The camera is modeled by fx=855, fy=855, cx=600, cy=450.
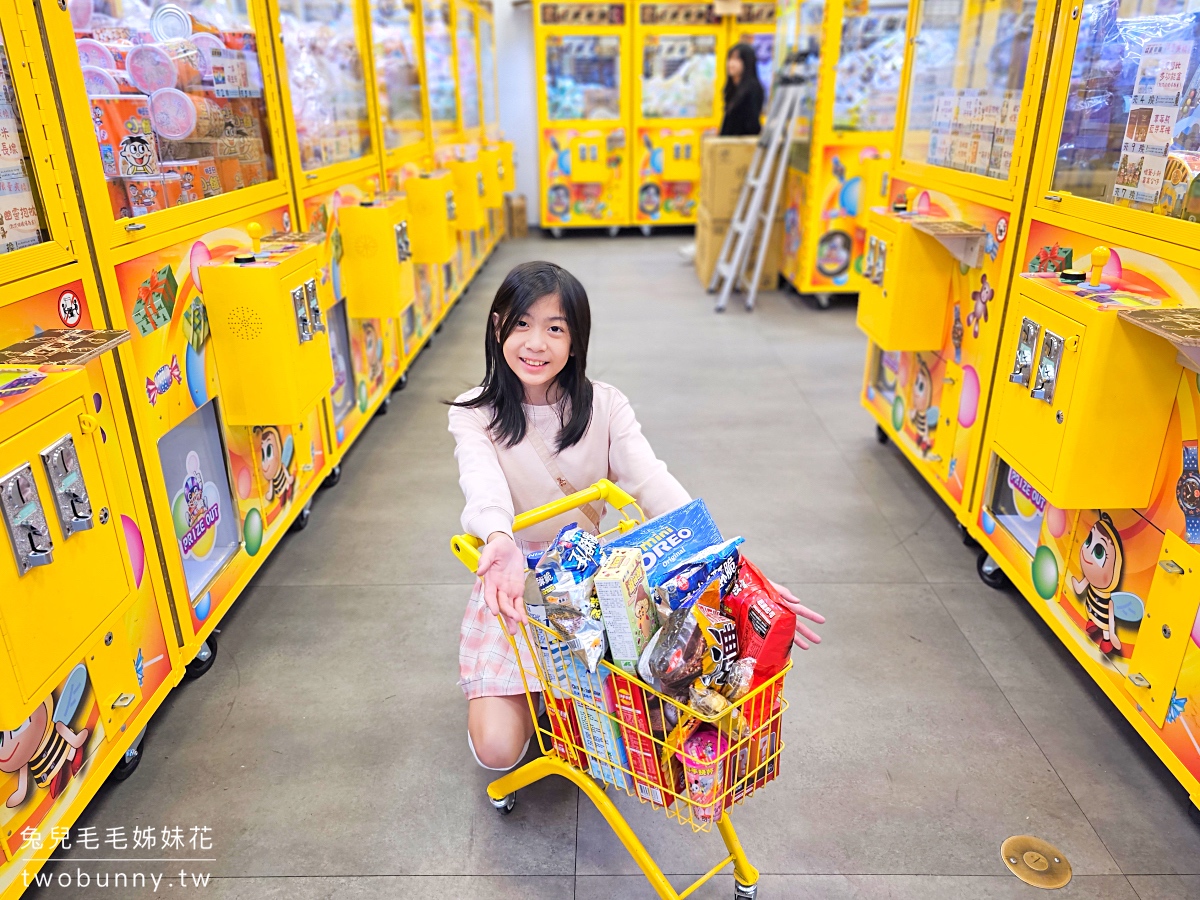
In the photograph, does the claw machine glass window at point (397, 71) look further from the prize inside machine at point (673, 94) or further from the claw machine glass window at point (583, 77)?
the prize inside machine at point (673, 94)

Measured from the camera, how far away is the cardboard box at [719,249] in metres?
6.99

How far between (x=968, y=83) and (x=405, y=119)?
10.7ft

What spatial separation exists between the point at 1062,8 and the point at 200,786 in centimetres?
308

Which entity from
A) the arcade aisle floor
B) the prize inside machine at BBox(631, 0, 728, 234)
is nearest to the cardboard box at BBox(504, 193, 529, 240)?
the prize inside machine at BBox(631, 0, 728, 234)

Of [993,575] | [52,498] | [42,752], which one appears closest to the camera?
[52,498]

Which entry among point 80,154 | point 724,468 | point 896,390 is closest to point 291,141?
point 80,154

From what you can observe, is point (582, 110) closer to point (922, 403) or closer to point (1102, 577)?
point (922, 403)

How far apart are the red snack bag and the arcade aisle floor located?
676mm

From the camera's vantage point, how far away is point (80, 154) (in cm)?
187

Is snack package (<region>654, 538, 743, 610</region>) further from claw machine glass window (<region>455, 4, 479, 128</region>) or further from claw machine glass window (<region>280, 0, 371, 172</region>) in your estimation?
claw machine glass window (<region>455, 4, 479, 128</region>)

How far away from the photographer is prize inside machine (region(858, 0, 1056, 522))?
274 cm

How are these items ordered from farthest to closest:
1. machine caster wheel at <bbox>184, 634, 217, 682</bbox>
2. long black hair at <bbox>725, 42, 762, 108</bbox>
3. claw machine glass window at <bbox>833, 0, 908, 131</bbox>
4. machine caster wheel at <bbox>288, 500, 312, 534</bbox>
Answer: long black hair at <bbox>725, 42, 762, 108</bbox>
claw machine glass window at <bbox>833, 0, 908, 131</bbox>
machine caster wheel at <bbox>288, 500, 312, 534</bbox>
machine caster wheel at <bbox>184, 634, 217, 682</bbox>

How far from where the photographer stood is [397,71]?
4.90 m

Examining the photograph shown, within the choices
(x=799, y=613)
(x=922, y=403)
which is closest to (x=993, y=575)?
(x=922, y=403)
